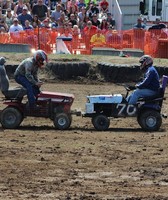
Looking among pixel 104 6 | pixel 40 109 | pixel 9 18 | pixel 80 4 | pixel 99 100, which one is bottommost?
pixel 40 109

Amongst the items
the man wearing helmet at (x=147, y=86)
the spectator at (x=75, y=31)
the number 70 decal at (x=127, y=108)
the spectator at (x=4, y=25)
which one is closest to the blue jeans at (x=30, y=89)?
the number 70 decal at (x=127, y=108)

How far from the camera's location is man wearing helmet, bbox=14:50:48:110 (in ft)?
51.9

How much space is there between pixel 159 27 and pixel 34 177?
63.7 feet

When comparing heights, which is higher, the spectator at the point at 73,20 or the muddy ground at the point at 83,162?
the spectator at the point at 73,20

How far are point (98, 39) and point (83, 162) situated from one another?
52.3ft

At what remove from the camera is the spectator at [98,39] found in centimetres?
2756

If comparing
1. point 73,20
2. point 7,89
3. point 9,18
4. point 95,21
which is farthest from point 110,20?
point 7,89

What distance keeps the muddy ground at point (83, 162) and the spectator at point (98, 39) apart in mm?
10567

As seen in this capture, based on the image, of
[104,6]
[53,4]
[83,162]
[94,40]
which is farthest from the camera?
[53,4]

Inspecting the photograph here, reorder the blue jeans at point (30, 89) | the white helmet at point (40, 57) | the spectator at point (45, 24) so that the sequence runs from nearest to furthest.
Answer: the white helmet at point (40, 57)
the blue jeans at point (30, 89)
the spectator at point (45, 24)

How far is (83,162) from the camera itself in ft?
39.5

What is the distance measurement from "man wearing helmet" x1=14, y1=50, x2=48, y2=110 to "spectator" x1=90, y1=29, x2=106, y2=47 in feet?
38.2

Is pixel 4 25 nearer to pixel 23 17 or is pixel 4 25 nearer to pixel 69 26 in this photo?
pixel 23 17

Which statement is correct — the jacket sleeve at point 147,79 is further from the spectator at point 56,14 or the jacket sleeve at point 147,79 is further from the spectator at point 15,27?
the spectator at point 56,14
